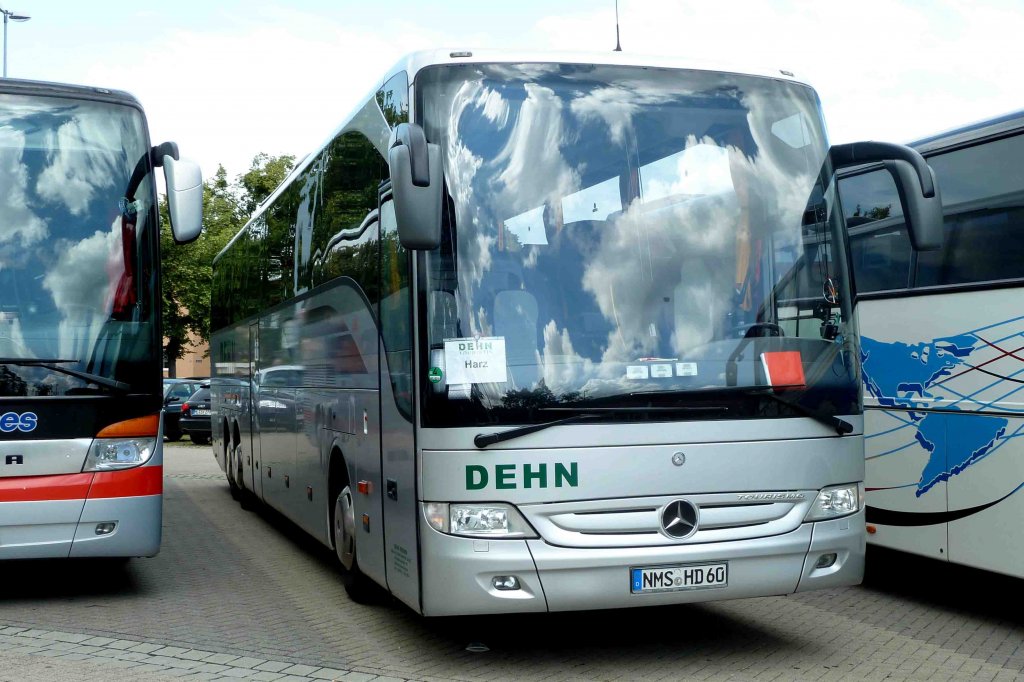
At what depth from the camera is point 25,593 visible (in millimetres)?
9633

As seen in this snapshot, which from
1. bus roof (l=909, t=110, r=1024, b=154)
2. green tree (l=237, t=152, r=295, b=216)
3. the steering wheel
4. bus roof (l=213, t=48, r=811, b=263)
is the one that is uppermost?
green tree (l=237, t=152, r=295, b=216)

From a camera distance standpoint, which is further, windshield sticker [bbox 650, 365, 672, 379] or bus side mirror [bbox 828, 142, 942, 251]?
bus side mirror [bbox 828, 142, 942, 251]

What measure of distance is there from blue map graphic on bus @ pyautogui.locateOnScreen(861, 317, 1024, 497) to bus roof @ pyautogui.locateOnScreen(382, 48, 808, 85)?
222cm

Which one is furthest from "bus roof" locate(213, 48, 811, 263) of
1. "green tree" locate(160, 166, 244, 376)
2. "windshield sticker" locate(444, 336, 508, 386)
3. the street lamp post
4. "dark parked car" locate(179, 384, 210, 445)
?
"green tree" locate(160, 166, 244, 376)

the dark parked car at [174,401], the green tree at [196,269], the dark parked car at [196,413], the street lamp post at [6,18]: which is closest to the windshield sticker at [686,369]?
the dark parked car at [196,413]

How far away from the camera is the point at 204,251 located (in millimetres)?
51562

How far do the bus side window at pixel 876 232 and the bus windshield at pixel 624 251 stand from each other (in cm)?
222

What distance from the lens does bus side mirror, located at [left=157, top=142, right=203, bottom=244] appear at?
28.4 ft

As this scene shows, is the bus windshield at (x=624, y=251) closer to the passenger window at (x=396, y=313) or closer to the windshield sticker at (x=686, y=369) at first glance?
the windshield sticker at (x=686, y=369)

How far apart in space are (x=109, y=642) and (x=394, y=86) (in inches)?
152

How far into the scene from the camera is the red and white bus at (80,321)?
852 centimetres

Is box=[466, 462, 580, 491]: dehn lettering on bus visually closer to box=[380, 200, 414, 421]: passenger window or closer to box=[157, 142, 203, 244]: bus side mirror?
box=[380, 200, 414, 421]: passenger window

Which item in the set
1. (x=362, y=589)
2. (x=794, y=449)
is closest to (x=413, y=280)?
(x=794, y=449)

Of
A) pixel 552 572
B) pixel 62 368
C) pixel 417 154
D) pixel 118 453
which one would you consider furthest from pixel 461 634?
pixel 62 368
